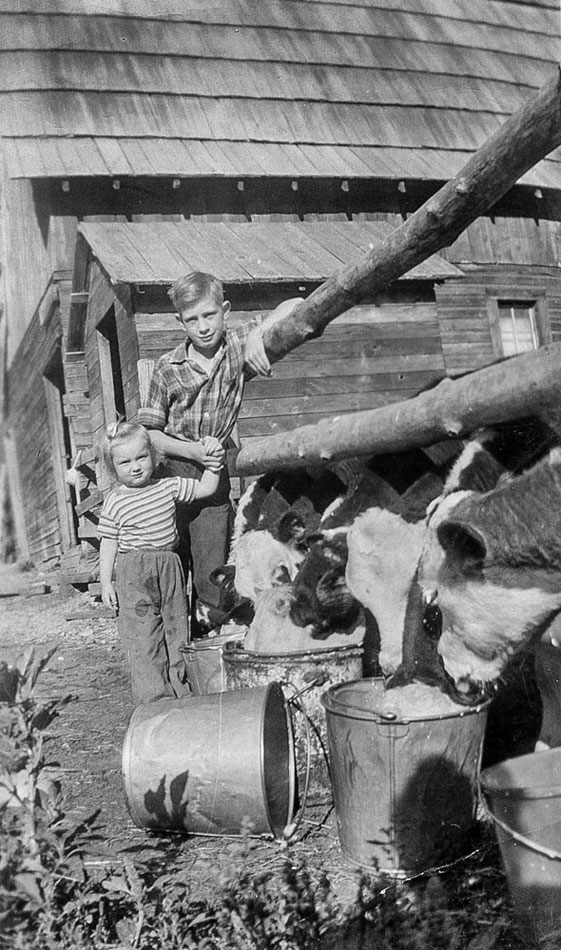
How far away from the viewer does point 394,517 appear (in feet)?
10.2

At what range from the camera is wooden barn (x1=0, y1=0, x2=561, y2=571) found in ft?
23.4

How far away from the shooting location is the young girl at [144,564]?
13.3ft

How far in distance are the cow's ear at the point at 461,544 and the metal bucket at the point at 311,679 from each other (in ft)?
2.99

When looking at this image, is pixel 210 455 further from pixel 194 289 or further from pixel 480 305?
pixel 480 305

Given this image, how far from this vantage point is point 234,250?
26.7 ft

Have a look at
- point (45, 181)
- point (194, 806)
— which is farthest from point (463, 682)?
point (45, 181)

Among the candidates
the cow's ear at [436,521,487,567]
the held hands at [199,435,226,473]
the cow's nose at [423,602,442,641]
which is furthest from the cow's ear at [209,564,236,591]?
the cow's ear at [436,521,487,567]

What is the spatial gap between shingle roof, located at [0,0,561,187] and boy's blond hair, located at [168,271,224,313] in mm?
2669

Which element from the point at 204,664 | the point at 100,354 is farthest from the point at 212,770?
the point at 100,354

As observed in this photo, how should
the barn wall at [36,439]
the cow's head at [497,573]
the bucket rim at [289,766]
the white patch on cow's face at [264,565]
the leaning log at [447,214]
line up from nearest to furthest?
the cow's head at [497,573] → the leaning log at [447,214] → the bucket rim at [289,766] → the white patch on cow's face at [264,565] → the barn wall at [36,439]

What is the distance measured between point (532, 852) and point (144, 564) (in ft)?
8.09

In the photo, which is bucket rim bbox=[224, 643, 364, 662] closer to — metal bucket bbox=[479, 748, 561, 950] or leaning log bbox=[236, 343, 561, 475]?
leaning log bbox=[236, 343, 561, 475]

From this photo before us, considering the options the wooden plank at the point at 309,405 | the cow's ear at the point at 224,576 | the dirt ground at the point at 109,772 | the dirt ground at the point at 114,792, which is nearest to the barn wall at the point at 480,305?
the wooden plank at the point at 309,405

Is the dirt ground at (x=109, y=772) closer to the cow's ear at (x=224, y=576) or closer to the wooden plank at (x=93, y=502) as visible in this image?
the cow's ear at (x=224, y=576)
